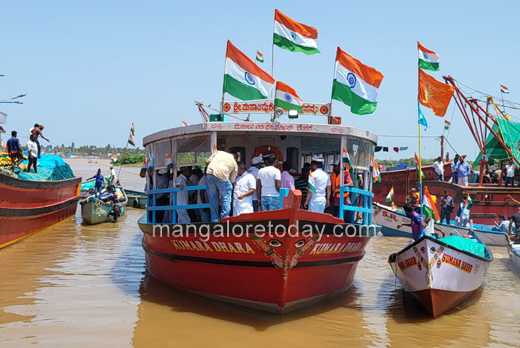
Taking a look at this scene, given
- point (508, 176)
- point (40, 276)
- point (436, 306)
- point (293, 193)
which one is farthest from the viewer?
point (508, 176)

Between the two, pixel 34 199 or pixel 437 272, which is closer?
pixel 437 272

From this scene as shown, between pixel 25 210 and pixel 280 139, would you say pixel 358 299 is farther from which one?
pixel 25 210

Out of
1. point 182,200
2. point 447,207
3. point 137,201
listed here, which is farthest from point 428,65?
point 137,201

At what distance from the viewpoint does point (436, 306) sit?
9.28 meters

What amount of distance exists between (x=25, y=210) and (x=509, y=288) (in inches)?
511

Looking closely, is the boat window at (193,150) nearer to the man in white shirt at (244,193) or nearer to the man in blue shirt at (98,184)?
the man in white shirt at (244,193)

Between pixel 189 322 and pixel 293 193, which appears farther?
pixel 189 322

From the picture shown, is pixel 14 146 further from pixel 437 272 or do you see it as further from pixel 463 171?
pixel 463 171

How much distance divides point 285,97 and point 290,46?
192 cm

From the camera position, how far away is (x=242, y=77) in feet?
36.0

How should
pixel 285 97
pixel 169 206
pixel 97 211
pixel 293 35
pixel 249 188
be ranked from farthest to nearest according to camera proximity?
pixel 97 211, pixel 293 35, pixel 285 97, pixel 169 206, pixel 249 188

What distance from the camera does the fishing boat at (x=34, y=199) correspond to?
1420 centimetres

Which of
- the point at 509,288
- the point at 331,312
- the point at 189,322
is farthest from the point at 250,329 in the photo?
the point at 509,288

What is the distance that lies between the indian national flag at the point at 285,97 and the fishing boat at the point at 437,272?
3.33 meters
